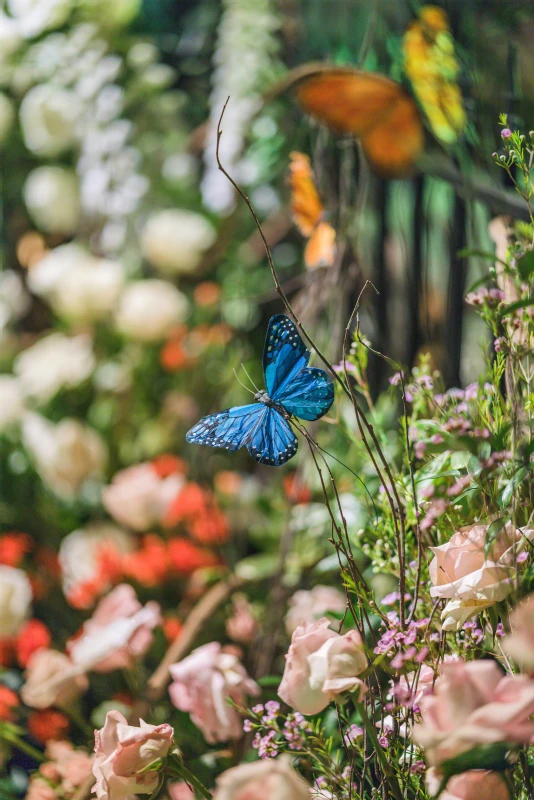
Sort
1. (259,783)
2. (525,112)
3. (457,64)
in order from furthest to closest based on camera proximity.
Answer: (457,64), (525,112), (259,783)

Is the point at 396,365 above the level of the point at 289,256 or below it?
above

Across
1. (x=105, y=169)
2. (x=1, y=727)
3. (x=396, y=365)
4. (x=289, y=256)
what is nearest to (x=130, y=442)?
(x=289, y=256)

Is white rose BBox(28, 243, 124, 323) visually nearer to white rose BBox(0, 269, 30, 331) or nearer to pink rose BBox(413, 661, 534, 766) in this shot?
white rose BBox(0, 269, 30, 331)

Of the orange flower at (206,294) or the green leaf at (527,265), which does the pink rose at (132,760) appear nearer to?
the green leaf at (527,265)

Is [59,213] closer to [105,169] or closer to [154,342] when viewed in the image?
[105,169]

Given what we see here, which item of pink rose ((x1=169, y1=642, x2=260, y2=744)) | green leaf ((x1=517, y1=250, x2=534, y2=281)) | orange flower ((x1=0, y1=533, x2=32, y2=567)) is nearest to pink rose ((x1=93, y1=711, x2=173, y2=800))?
pink rose ((x1=169, y1=642, x2=260, y2=744))

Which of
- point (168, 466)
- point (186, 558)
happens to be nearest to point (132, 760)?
point (186, 558)

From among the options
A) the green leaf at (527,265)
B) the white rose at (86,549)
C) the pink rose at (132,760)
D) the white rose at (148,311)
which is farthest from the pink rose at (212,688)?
the white rose at (148,311)
